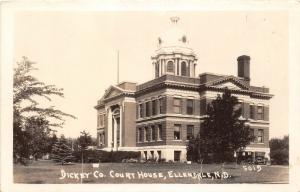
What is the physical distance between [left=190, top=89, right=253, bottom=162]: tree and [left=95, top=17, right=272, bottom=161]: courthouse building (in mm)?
226

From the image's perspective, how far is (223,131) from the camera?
13.6m

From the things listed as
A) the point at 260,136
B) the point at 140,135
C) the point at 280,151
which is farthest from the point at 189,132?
the point at 140,135

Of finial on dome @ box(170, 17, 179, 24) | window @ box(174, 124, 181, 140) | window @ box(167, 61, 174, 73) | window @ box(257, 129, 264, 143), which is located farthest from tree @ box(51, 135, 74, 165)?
window @ box(167, 61, 174, 73)

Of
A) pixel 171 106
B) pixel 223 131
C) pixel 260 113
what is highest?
pixel 171 106

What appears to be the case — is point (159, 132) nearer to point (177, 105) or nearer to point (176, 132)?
point (176, 132)

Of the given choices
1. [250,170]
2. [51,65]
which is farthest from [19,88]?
[250,170]

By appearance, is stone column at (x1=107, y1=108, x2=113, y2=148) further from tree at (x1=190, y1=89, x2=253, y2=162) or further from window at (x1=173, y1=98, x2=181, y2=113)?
tree at (x1=190, y1=89, x2=253, y2=162)

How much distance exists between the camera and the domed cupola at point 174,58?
13.5m

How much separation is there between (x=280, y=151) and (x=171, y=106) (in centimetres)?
450

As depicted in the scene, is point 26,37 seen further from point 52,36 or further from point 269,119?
point 269,119

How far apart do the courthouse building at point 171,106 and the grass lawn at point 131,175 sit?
1212 millimetres

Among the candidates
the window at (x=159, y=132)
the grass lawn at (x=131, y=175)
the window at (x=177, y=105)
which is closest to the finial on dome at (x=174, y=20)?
the grass lawn at (x=131, y=175)

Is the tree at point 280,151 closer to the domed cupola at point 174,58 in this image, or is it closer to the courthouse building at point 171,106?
the courthouse building at point 171,106

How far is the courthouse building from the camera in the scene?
43.6ft
